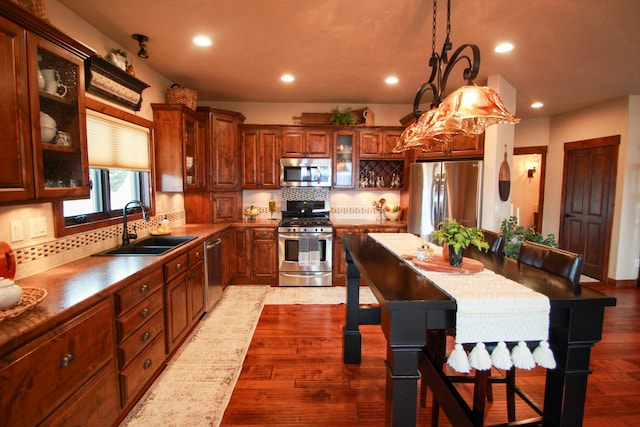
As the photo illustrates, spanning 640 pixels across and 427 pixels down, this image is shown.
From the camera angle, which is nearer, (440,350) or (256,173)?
(440,350)

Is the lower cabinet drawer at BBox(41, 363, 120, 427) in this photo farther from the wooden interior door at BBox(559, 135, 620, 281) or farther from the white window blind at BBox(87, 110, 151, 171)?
the wooden interior door at BBox(559, 135, 620, 281)

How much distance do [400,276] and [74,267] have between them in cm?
209

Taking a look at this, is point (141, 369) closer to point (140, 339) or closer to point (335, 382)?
point (140, 339)

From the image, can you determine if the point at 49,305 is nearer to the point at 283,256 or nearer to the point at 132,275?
the point at 132,275

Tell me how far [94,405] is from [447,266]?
2.02 m

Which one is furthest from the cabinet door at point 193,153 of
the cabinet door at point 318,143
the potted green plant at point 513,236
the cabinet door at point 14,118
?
the potted green plant at point 513,236

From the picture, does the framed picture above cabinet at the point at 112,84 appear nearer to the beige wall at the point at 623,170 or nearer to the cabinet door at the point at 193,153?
the cabinet door at the point at 193,153

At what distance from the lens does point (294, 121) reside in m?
5.05

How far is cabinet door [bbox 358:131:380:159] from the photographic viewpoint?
4.82 m

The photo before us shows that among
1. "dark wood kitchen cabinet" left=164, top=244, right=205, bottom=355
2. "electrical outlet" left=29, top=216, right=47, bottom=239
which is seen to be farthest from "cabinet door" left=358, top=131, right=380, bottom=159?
"electrical outlet" left=29, top=216, right=47, bottom=239

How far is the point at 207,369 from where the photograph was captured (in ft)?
8.45

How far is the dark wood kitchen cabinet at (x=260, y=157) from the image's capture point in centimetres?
476

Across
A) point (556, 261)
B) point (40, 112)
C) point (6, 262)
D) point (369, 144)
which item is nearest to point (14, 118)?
point (40, 112)

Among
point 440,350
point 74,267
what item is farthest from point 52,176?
point 440,350
